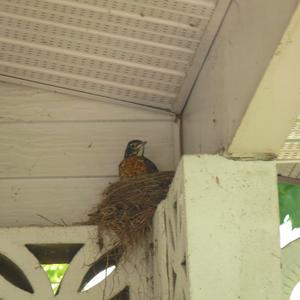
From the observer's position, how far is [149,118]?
2.37 m

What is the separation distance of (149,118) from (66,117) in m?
0.25

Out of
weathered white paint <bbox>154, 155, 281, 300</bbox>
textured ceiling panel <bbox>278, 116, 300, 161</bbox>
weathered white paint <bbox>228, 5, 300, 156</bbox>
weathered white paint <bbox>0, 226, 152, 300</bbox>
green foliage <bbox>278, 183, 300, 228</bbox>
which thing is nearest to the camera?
weathered white paint <bbox>228, 5, 300, 156</bbox>

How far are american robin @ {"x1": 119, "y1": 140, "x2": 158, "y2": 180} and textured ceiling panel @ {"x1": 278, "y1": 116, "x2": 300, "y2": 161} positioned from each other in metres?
0.38

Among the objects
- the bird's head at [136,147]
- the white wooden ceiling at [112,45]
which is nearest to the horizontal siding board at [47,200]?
the bird's head at [136,147]

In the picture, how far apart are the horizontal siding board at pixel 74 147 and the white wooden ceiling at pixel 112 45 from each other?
92mm

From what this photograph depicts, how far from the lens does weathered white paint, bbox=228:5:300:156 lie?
1369 mm

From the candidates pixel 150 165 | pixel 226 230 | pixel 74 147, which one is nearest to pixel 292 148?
pixel 150 165

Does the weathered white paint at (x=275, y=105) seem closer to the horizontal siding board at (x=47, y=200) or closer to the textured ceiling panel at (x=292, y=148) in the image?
the textured ceiling panel at (x=292, y=148)

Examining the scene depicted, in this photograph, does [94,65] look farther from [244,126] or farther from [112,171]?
[244,126]

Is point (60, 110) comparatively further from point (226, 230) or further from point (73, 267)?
point (226, 230)

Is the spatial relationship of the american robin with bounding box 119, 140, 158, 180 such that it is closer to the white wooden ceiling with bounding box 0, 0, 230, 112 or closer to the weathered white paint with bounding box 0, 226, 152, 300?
the white wooden ceiling with bounding box 0, 0, 230, 112

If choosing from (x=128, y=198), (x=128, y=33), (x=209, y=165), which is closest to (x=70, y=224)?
(x=128, y=198)

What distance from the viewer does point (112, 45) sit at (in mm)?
2070

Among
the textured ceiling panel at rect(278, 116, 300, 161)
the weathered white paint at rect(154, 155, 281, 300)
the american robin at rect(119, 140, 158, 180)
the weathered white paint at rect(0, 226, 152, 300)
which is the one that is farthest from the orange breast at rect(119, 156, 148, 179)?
the weathered white paint at rect(154, 155, 281, 300)
